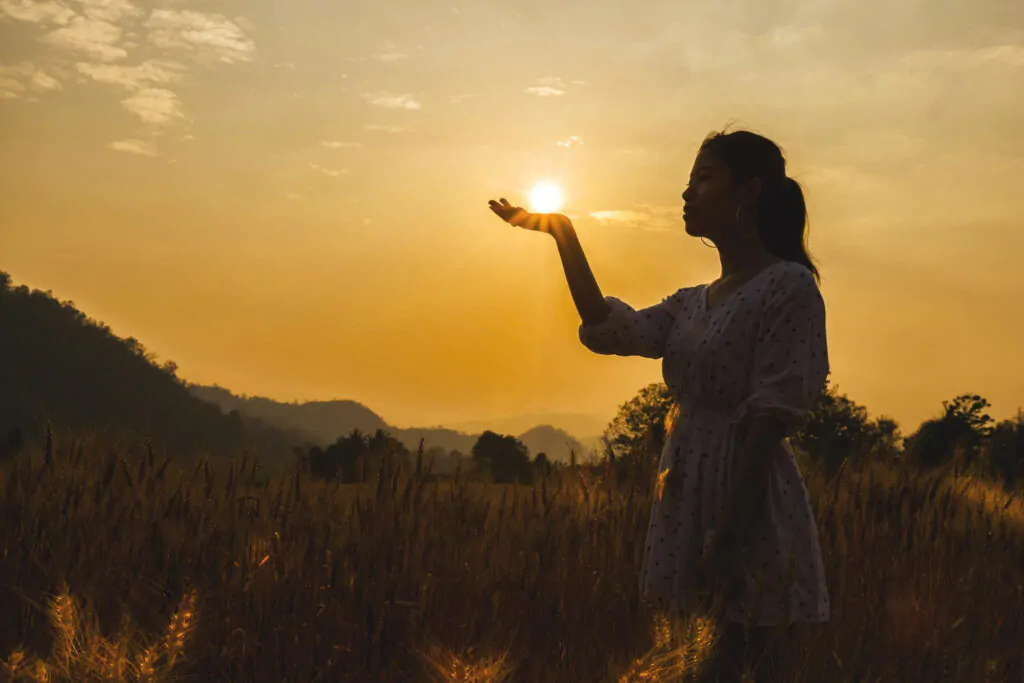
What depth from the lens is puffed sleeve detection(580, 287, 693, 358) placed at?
3402 millimetres

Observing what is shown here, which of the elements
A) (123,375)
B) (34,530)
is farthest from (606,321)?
(123,375)

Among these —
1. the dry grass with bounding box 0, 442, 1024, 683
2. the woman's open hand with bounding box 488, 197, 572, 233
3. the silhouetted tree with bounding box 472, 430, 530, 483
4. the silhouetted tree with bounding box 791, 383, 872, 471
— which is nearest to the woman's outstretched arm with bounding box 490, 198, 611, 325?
the woman's open hand with bounding box 488, 197, 572, 233

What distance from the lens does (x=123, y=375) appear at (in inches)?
3275

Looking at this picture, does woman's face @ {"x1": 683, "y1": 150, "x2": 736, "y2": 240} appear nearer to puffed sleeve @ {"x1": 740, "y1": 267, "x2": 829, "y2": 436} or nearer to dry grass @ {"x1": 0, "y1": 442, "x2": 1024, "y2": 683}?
puffed sleeve @ {"x1": 740, "y1": 267, "x2": 829, "y2": 436}

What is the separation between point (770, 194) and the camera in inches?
124

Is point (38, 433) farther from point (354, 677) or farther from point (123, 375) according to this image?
point (123, 375)

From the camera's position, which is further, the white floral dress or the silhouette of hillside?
the silhouette of hillside

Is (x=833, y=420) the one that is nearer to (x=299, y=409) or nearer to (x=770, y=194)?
(x=770, y=194)

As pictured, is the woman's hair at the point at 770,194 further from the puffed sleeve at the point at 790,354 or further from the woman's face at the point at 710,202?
the puffed sleeve at the point at 790,354

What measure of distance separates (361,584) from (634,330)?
1.32m

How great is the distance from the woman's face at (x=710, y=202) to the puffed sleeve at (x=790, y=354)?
0.29m

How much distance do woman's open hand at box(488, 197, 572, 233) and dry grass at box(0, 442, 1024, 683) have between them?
115 centimetres

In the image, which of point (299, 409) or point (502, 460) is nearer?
point (502, 460)

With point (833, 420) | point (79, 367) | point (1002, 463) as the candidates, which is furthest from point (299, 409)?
point (1002, 463)
